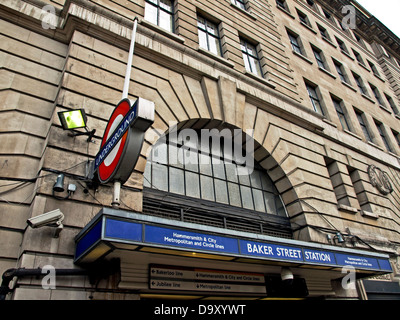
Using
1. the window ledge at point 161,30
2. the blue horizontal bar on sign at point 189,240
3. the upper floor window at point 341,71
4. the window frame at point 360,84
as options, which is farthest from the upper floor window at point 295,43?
the blue horizontal bar on sign at point 189,240

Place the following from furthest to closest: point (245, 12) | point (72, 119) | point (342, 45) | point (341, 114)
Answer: point (342, 45)
point (341, 114)
point (245, 12)
point (72, 119)

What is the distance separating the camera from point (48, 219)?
5.19 m

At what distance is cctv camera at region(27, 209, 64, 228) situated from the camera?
500 cm

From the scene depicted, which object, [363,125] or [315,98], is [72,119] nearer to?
[315,98]

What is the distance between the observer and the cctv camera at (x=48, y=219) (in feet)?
16.4

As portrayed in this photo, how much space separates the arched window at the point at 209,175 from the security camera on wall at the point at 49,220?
111 inches

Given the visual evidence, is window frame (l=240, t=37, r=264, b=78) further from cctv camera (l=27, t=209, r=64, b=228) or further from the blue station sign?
cctv camera (l=27, t=209, r=64, b=228)

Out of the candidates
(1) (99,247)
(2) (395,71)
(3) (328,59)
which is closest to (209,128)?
(1) (99,247)

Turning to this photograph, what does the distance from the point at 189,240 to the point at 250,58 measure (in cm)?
1085

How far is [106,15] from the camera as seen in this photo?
30.0 feet

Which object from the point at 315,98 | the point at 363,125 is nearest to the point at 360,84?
the point at 363,125

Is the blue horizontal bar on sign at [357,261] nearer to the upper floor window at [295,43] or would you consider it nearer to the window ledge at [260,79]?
the window ledge at [260,79]

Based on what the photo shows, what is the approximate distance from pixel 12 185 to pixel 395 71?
3354cm
